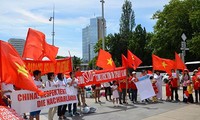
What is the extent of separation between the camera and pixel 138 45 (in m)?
57.5

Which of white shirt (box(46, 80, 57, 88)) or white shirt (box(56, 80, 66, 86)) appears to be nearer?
white shirt (box(46, 80, 57, 88))

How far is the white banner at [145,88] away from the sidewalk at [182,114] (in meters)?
2.50

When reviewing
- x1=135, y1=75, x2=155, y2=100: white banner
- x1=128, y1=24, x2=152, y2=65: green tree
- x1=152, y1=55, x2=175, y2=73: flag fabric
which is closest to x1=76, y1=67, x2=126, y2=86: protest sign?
x1=135, y1=75, x2=155, y2=100: white banner

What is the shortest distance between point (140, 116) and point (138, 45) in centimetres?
4670

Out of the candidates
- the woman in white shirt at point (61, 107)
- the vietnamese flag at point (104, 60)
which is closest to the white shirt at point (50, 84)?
the woman in white shirt at point (61, 107)

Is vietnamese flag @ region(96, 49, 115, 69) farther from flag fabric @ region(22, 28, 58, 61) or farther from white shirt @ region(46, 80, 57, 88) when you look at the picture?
white shirt @ region(46, 80, 57, 88)

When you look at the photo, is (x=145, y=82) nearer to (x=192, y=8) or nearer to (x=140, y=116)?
(x=140, y=116)

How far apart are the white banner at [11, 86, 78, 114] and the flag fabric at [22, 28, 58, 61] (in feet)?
4.98

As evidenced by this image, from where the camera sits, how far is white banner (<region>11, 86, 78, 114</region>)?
7984 millimetres

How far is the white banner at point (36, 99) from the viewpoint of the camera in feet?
26.2

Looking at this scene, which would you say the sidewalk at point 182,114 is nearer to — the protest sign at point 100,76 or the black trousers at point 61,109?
the black trousers at point 61,109

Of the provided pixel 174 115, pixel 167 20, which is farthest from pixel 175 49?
pixel 174 115

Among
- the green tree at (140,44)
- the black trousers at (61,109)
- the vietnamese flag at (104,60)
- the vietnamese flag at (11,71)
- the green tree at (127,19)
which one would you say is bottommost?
the black trousers at (61,109)

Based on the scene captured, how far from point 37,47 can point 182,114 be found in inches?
248
